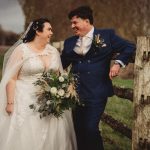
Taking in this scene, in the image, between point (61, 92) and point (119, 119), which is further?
point (119, 119)

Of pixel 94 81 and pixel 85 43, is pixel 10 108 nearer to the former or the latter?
pixel 94 81

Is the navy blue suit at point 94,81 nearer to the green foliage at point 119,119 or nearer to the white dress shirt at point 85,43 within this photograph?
the white dress shirt at point 85,43

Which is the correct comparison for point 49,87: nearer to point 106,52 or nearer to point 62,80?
point 62,80

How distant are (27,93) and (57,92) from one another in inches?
20.4

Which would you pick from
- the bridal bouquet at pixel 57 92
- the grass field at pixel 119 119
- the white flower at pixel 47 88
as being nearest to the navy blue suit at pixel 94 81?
the bridal bouquet at pixel 57 92

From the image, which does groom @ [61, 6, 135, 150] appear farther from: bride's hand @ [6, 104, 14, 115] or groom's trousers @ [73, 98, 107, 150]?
bride's hand @ [6, 104, 14, 115]

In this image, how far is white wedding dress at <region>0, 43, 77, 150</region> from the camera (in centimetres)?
693

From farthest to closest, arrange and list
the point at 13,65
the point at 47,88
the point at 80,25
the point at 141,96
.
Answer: the point at 13,65, the point at 47,88, the point at 80,25, the point at 141,96

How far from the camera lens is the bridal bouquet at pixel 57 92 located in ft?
21.8

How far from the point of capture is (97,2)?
20391 mm

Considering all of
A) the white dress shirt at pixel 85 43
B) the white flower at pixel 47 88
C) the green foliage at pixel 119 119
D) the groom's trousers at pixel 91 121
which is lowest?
the green foliage at pixel 119 119

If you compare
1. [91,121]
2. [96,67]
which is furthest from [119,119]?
[96,67]

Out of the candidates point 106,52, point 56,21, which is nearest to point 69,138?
point 106,52

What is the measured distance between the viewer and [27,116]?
6.97 meters
